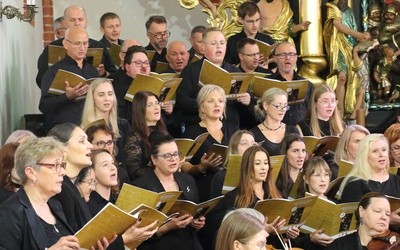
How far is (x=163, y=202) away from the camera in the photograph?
22.0ft

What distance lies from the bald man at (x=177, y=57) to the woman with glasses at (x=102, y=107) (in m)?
1.75

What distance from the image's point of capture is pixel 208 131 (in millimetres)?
8227

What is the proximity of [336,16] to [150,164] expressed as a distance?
453cm

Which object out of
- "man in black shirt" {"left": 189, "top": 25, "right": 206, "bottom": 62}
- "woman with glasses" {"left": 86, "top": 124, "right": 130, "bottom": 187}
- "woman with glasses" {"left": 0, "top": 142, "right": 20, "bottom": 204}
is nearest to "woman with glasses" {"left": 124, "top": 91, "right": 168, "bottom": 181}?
"woman with glasses" {"left": 86, "top": 124, "right": 130, "bottom": 187}

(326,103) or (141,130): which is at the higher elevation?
(326,103)

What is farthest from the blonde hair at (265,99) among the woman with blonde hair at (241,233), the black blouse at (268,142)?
the woman with blonde hair at (241,233)

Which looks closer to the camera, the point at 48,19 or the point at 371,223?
the point at 371,223

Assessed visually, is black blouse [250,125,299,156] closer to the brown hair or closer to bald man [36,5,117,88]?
the brown hair

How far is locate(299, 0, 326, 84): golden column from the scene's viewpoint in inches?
452

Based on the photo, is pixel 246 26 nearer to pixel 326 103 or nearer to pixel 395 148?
pixel 326 103

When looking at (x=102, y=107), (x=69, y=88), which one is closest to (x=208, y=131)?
(x=102, y=107)

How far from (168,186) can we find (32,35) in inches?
168

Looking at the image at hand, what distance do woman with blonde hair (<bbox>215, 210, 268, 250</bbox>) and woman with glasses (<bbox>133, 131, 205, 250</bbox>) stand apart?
2200 mm

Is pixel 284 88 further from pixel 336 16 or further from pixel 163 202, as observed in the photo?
pixel 336 16
